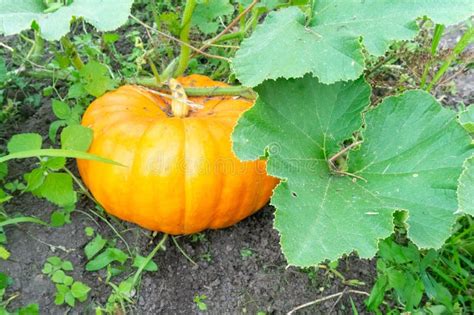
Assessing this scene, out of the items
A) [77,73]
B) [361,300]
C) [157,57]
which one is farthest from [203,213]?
[157,57]

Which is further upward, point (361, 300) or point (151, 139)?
point (151, 139)

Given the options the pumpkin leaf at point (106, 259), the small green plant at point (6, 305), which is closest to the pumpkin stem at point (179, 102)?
the pumpkin leaf at point (106, 259)

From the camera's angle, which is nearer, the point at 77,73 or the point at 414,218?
the point at 414,218

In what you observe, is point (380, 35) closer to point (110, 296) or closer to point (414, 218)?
point (414, 218)

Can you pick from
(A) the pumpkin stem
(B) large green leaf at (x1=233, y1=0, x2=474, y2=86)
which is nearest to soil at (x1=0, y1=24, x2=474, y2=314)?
(A) the pumpkin stem

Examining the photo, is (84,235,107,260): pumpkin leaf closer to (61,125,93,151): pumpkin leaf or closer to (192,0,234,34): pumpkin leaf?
(61,125,93,151): pumpkin leaf

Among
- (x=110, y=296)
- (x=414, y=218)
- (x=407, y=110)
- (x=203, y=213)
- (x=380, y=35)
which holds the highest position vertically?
(x=380, y=35)

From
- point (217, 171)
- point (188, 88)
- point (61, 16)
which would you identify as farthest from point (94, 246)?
point (61, 16)
